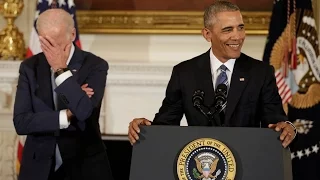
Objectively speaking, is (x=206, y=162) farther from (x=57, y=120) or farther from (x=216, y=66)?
(x=57, y=120)

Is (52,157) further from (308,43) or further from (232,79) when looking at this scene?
(308,43)

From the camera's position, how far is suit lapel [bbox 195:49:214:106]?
2746 mm

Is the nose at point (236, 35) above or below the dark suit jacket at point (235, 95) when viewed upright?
above

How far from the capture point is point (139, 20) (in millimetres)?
5465

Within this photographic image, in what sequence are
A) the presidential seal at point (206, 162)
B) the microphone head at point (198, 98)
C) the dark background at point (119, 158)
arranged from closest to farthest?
the presidential seal at point (206, 162)
the microphone head at point (198, 98)
the dark background at point (119, 158)

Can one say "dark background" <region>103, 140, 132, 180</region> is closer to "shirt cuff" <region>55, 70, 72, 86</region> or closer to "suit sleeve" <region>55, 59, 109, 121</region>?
"suit sleeve" <region>55, 59, 109, 121</region>

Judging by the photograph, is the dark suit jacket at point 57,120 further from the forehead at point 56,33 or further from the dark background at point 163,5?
the dark background at point 163,5

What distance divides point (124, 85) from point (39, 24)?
2.22 m

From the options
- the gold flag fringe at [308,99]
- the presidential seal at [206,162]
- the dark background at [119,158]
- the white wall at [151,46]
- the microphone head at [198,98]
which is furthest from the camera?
the white wall at [151,46]

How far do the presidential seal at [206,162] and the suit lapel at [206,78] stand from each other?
0.28 m

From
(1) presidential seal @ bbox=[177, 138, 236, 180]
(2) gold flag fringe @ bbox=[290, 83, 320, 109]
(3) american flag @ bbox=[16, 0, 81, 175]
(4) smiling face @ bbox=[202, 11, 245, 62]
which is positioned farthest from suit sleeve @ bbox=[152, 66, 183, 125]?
(3) american flag @ bbox=[16, 0, 81, 175]

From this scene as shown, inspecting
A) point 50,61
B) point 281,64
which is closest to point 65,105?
point 50,61

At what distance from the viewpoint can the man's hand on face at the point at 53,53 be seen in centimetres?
313

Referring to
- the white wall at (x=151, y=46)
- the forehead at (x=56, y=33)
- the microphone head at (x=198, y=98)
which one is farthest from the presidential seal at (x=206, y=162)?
the white wall at (x=151, y=46)
